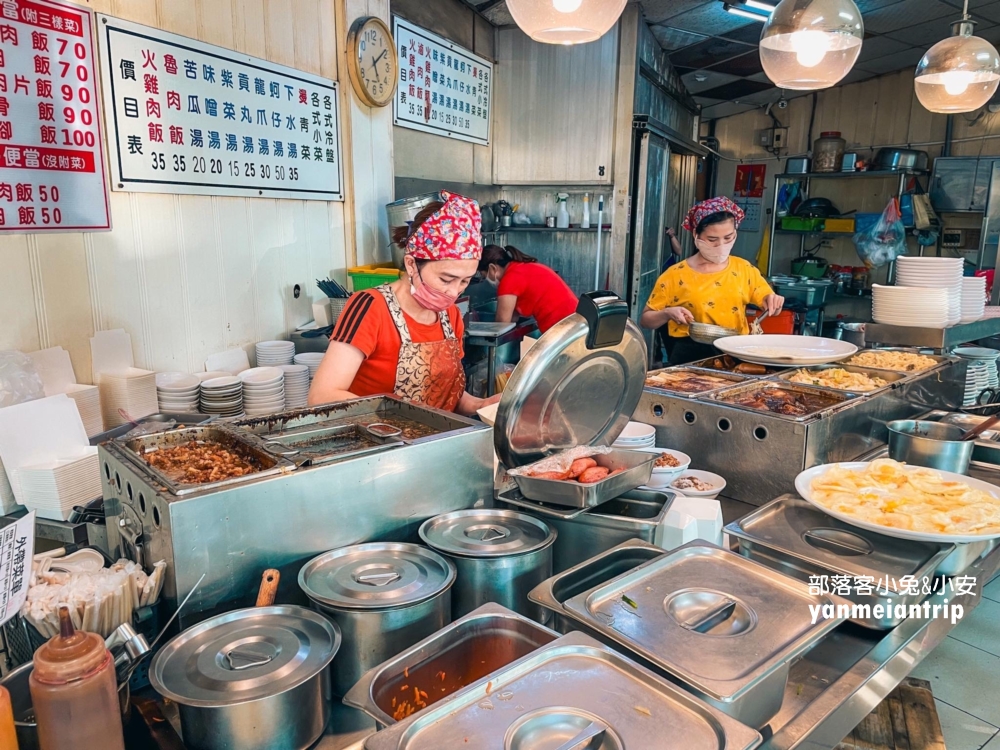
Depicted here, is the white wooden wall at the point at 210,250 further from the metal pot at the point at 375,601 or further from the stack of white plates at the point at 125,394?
the metal pot at the point at 375,601

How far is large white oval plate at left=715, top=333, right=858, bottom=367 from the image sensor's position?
9.10 ft

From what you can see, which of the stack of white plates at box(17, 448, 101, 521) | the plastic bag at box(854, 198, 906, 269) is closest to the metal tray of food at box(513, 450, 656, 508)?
the stack of white plates at box(17, 448, 101, 521)

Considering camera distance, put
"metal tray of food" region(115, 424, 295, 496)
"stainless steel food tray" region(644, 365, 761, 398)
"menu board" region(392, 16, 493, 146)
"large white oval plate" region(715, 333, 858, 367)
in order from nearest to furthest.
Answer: "metal tray of food" region(115, 424, 295, 496), "stainless steel food tray" region(644, 365, 761, 398), "large white oval plate" region(715, 333, 858, 367), "menu board" region(392, 16, 493, 146)

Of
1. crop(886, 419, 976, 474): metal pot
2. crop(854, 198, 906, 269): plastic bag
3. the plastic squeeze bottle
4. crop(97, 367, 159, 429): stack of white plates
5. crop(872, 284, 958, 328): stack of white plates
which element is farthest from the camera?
crop(854, 198, 906, 269): plastic bag

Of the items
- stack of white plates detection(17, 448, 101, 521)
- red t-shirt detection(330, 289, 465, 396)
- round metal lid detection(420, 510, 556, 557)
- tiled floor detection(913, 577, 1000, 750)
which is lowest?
tiled floor detection(913, 577, 1000, 750)

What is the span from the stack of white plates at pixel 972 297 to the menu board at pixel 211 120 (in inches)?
140

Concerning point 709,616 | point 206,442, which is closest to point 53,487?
point 206,442

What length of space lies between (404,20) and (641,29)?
2346mm

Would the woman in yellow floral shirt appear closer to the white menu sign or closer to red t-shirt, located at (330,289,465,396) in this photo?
red t-shirt, located at (330,289,465,396)

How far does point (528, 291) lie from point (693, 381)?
235 centimetres

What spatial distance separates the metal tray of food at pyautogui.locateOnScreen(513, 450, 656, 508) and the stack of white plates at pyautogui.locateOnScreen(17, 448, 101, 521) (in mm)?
1398

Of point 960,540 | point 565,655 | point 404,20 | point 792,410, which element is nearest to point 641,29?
point 404,20

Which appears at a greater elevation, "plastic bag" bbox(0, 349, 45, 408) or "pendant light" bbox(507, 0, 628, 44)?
"pendant light" bbox(507, 0, 628, 44)

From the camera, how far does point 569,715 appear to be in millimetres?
969
